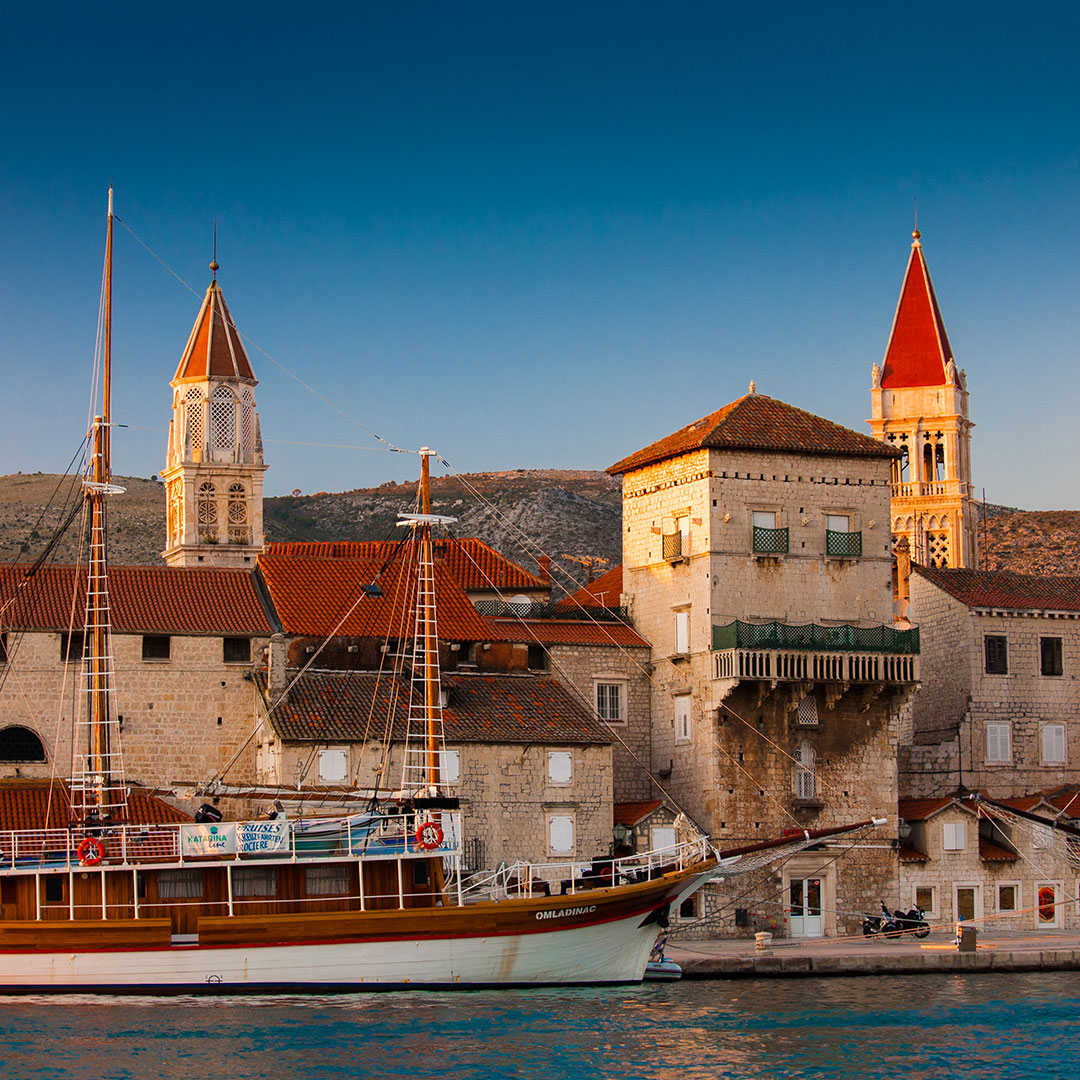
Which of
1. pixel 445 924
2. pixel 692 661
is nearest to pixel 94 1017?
pixel 445 924

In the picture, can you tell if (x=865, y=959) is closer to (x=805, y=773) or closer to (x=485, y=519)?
(x=805, y=773)

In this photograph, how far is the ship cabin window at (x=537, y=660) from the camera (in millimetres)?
59469

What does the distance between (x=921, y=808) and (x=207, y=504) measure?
3978cm

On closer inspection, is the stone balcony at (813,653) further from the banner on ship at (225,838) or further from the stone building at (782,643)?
the banner on ship at (225,838)

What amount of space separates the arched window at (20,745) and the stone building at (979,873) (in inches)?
962

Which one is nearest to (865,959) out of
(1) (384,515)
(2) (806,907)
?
(2) (806,907)

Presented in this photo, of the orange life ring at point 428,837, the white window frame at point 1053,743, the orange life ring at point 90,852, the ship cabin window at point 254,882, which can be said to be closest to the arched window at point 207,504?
the white window frame at point 1053,743

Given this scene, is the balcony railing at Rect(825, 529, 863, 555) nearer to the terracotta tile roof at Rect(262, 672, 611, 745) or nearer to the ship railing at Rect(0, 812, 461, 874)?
the terracotta tile roof at Rect(262, 672, 611, 745)

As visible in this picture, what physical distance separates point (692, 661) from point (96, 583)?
17.7m

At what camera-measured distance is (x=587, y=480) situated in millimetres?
171750

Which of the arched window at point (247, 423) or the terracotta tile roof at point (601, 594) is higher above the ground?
the arched window at point (247, 423)

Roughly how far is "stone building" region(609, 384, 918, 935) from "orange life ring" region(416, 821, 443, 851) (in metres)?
11.9

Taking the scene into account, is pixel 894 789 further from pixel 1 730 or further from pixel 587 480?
pixel 587 480

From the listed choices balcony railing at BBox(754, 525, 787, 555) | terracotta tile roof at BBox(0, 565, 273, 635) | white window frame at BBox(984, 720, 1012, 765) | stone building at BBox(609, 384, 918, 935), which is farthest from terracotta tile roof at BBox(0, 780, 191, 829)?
white window frame at BBox(984, 720, 1012, 765)
